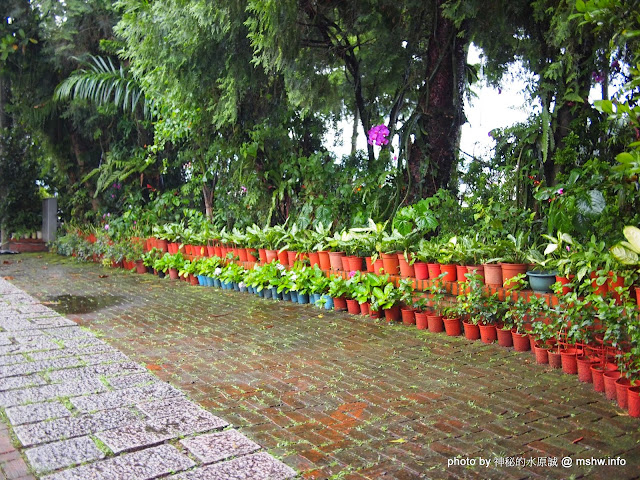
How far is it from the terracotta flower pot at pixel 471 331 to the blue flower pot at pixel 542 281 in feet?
1.58

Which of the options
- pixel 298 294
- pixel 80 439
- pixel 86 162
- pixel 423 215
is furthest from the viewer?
pixel 86 162

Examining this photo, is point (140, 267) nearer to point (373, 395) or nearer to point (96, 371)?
point (96, 371)

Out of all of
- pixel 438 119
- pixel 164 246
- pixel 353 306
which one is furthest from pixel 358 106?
pixel 164 246

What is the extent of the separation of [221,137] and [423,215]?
3.59 meters

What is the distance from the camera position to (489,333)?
398cm

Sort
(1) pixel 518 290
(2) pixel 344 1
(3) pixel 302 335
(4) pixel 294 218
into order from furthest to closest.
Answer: (4) pixel 294 218 → (2) pixel 344 1 → (3) pixel 302 335 → (1) pixel 518 290

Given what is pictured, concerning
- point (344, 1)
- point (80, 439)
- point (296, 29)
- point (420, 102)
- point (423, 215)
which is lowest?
point (80, 439)

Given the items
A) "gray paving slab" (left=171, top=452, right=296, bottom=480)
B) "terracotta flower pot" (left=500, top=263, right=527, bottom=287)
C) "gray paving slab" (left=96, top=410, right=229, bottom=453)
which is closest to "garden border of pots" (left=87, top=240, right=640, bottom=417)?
"terracotta flower pot" (left=500, top=263, right=527, bottom=287)

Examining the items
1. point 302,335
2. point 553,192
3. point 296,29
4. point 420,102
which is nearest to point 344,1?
point 296,29

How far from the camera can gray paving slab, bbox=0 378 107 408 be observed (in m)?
2.95

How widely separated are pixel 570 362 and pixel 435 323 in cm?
119

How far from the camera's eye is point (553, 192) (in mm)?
4406

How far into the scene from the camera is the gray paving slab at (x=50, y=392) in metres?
2.95

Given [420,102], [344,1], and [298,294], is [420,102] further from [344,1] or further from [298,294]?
[298,294]
